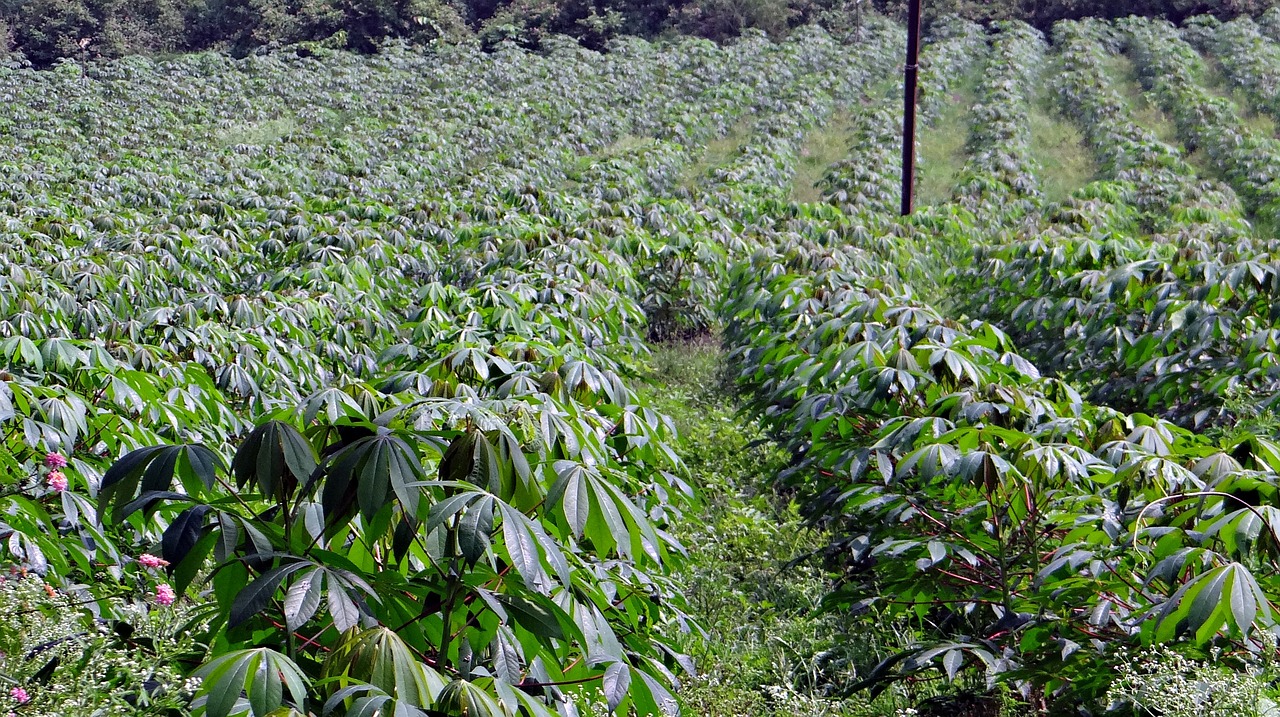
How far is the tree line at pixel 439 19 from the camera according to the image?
1103 inches

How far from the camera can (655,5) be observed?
96.5 ft

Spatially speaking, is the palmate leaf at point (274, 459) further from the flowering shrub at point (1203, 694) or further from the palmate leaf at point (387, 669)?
the flowering shrub at point (1203, 694)

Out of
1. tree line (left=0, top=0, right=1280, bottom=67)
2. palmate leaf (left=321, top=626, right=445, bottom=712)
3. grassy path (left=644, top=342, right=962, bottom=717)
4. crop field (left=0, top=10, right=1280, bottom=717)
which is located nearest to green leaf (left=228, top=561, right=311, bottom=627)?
crop field (left=0, top=10, right=1280, bottom=717)

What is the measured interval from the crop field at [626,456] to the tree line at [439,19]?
1747 cm

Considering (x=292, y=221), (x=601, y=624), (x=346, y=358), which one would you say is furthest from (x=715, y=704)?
(x=292, y=221)

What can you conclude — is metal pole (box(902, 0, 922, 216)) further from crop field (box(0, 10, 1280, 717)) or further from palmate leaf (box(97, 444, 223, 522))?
palmate leaf (box(97, 444, 223, 522))

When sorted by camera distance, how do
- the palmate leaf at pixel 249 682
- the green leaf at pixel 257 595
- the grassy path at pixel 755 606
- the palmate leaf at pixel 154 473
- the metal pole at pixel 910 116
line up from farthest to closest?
1. the metal pole at pixel 910 116
2. the grassy path at pixel 755 606
3. the palmate leaf at pixel 154 473
4. the green leaf at pixel 257 595
5. the palmate leaf at pixel 249 682

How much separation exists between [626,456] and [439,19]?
27827mm

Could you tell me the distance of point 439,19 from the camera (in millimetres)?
28297

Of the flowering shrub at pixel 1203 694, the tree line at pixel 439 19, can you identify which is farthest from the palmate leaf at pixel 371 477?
the tree line at pixel 439 19

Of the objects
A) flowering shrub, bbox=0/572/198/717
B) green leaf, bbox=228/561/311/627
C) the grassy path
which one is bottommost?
the grassy path

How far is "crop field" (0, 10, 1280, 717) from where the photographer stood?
145 centimetres

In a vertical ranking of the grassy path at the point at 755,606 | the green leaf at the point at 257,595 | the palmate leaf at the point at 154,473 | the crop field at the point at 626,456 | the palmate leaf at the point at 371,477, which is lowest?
the grassy path at the point at 755,606

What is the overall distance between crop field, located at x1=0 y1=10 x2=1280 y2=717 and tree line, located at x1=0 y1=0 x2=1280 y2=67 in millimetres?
17466
